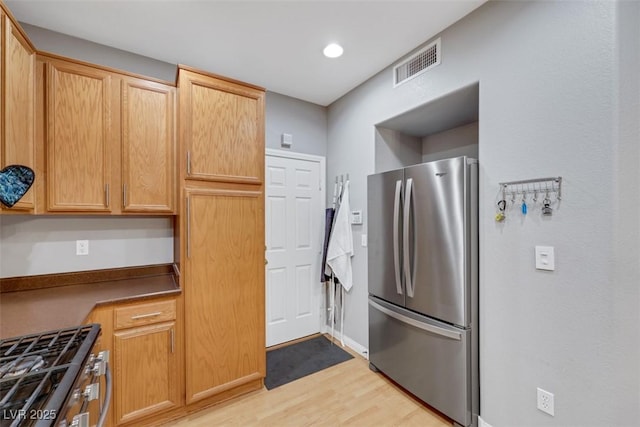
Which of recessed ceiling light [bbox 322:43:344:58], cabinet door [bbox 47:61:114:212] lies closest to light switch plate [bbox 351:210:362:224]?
recessed ceiling light [bbox 322:43:344:58]

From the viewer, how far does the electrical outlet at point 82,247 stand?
2045 mm

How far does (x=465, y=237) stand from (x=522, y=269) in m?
0.35

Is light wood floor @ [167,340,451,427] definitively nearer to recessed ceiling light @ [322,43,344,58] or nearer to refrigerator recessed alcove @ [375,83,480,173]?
refrigerator recessed alcove @ [375,83,480,173]

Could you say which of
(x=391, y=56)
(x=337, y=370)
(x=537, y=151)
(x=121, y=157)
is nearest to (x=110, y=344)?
(x=121, y=157)

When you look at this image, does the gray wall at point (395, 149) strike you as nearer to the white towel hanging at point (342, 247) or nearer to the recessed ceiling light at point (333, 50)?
the white towel hanging at point (342, 247)

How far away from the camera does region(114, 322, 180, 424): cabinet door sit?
1706 millimetres

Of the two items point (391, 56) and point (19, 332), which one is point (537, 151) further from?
point (19, 332)

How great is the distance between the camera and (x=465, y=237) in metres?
1.79

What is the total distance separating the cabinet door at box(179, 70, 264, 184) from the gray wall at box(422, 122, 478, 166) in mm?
1815

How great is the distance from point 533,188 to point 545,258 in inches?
15.5

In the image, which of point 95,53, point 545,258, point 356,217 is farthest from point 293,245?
point 95,53

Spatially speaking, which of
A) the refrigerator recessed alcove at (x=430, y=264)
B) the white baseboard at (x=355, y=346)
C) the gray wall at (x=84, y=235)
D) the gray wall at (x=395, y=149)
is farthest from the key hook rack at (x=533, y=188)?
the gray wall at (x=84, y=235)

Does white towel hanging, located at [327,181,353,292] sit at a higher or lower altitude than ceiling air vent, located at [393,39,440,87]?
lower

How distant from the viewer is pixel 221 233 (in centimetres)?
203
